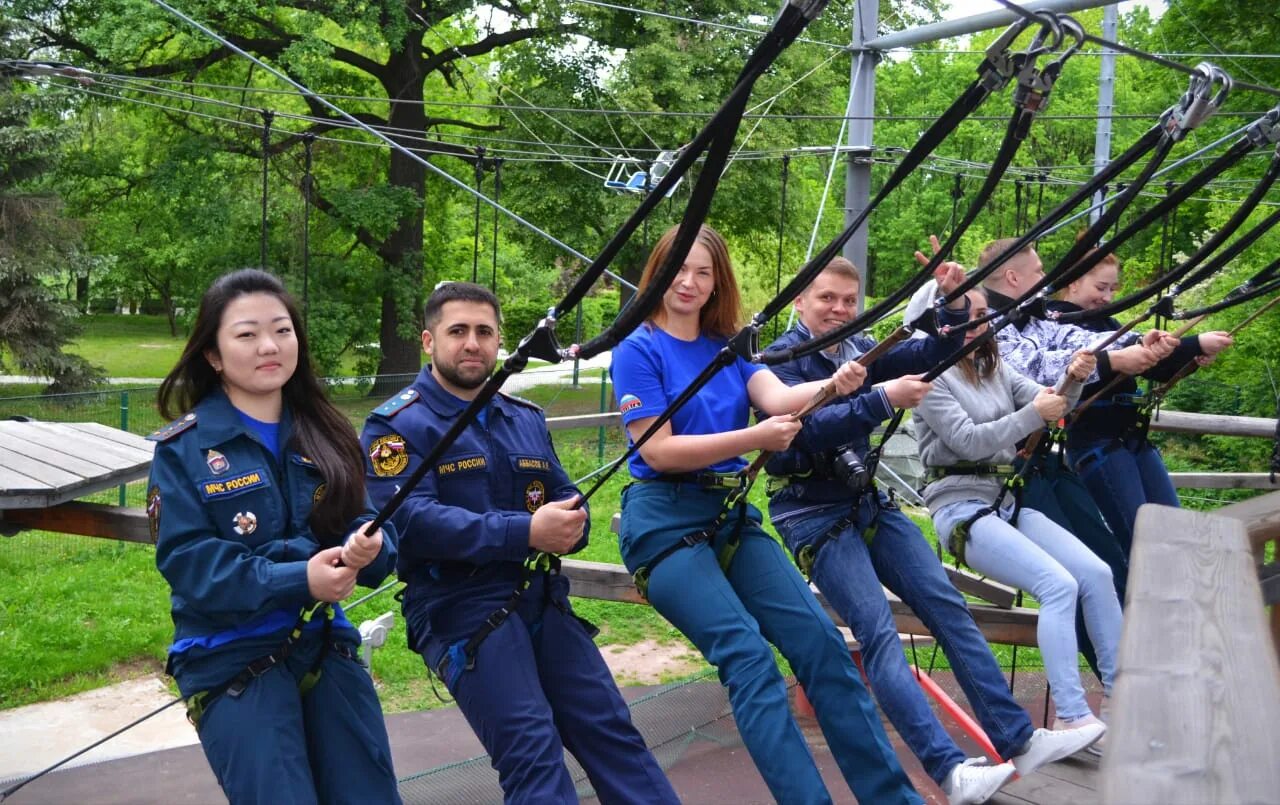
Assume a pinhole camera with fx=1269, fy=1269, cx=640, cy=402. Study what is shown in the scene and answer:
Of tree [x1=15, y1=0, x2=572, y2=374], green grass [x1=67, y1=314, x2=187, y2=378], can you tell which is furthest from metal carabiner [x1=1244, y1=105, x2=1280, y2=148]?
green grass [x1=67, y1=314, x2=187, y2=378]

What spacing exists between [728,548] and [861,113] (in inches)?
165

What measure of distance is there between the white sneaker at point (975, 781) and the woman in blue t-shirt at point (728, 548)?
123 mm

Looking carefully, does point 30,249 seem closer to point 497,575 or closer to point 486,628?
point 497,575

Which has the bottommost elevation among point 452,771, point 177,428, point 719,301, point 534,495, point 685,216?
point 452,771

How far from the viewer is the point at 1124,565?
169 inches

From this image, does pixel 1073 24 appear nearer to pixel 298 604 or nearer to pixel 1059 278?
pixel 1059 278

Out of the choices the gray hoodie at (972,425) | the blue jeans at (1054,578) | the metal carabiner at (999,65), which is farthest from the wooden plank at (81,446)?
the metal carabiner at (999,65)

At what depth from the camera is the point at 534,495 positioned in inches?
123

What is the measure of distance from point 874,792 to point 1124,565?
174cm

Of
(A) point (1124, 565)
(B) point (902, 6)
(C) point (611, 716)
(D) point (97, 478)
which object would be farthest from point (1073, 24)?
(B) point (902, 6)

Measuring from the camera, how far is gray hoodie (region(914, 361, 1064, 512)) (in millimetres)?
3771

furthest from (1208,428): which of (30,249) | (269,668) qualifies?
(30,249)

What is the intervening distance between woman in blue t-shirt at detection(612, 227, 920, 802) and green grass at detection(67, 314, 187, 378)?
1992 centimetres

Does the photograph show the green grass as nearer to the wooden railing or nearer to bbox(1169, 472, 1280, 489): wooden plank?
the wooden railing
